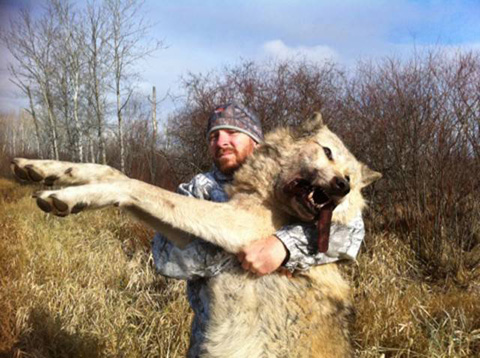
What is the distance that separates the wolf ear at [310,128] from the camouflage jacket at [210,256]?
74cm

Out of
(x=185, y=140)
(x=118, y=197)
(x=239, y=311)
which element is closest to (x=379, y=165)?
(x=185, y=140)

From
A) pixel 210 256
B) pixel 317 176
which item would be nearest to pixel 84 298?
pixel 210 256

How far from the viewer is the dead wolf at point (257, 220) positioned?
6.03ft

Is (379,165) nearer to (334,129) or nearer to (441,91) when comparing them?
(334,129)

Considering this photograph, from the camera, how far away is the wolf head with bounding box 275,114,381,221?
2.26 m

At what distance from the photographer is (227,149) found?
105 inches

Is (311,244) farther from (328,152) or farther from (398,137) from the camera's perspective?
(398,137)

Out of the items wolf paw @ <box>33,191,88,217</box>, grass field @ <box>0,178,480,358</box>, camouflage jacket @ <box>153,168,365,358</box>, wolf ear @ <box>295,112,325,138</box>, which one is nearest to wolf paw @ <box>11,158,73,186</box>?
wolf paw @ <box>33,191,88,217</box>

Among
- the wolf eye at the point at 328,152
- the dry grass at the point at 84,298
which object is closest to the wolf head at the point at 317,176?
the wolf eye at the point at 328,152

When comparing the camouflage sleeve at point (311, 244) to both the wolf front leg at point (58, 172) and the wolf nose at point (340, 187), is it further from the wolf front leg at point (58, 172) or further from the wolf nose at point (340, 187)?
the wolf front leg at point (58, 172)

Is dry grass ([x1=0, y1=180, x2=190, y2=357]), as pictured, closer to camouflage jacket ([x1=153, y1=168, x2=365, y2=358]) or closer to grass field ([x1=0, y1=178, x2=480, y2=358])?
grass field ([x1=0, y1=178, x2=480, y2=358])

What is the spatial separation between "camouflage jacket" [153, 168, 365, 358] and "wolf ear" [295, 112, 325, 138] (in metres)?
0.74

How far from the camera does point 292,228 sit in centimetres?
217

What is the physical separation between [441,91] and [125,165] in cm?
876
